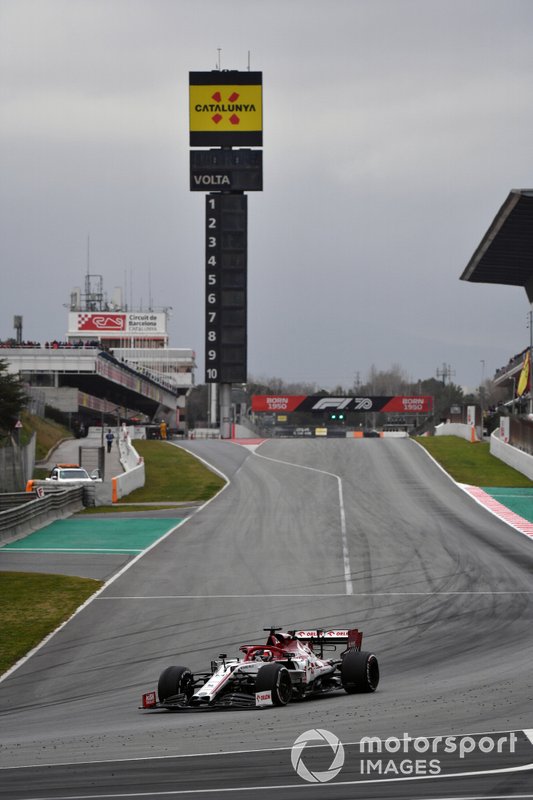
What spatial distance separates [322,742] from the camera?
12359 mm

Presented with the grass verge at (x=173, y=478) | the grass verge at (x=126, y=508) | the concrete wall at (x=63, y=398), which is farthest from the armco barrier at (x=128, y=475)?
the concrete wall at (x=63, y=398)

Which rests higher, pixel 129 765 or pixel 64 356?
pixel 64 356

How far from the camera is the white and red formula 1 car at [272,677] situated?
14828 millimetres

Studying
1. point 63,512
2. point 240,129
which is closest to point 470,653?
point 63,512

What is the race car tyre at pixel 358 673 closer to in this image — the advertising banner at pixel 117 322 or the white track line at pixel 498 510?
the white track line at pixel 498 510

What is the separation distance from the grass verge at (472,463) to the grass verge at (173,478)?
12611 mm

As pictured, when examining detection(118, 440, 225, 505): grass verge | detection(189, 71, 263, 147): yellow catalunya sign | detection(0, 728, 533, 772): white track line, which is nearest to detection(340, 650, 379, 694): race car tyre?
detection(0, 728, 533, 772): white track line

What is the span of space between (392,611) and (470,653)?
17.3 ft

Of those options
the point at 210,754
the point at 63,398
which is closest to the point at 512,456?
the point at 63,398

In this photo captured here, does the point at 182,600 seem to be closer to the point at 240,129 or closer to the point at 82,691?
the point at 82,691

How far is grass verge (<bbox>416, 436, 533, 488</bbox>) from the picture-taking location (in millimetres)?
56875

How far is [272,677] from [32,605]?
12551 mm

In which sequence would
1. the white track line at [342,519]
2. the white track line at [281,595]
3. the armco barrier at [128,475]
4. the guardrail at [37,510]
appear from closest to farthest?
the white track line at [281,595]
the white track line at [342,519]
the guardrail at [37,510]
the armco barrier at [128,475]

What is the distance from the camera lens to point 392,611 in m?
25.3
